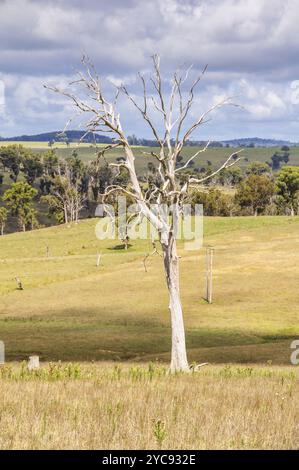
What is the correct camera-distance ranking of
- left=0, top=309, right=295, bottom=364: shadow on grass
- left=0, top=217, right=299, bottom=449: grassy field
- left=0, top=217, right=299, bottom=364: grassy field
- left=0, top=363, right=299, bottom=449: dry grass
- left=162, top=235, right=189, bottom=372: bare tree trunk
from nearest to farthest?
1. left=0, top=363, right=299, bottom=449: dry grass
2. left=0, top=217, right=299, bottom=449: grassy field
3. left=162, top=235, right=189, bottom=372: bare tree trunk
4. left=0, top=309, right=295, bottom=364: shadow on grass
5. left=0, top=217, right=299, bottom=364: grassy field

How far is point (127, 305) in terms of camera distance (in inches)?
2525

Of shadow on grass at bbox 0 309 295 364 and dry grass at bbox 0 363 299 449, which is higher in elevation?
dry grass at bbox 0 363 299 449

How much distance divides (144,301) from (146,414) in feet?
179

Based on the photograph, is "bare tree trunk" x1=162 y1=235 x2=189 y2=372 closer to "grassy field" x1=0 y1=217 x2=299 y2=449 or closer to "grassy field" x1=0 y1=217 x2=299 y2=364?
"grassy field" x1=0 y1=217 x2=299 y2=449

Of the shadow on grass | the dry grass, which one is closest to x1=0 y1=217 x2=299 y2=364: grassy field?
the shadow on grass

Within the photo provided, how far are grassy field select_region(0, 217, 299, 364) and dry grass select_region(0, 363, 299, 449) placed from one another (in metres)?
18.9

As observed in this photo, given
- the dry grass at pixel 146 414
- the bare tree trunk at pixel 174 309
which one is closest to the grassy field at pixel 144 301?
the bare tree trunk at pixel 174 309

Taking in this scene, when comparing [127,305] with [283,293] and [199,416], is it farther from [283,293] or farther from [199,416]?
[199,416]

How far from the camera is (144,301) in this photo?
66.2m

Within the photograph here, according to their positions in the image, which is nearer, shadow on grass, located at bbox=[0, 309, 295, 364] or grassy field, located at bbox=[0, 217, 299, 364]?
shadow on grass, located at bbox=[0, 309, 295, 364]

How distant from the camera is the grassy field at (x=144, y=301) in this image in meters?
40.8

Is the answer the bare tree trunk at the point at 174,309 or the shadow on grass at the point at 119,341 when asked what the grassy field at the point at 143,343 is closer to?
the shadow on grass at the point at 119,341

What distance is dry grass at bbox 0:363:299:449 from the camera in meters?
10.0

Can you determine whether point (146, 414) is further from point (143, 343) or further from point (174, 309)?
point (143, 343)
